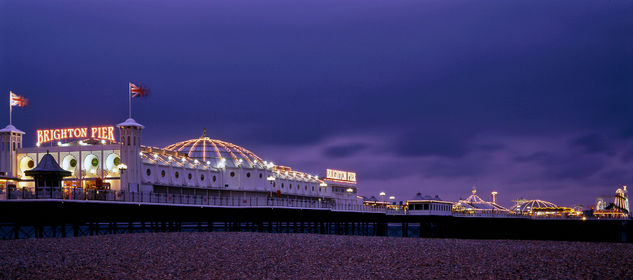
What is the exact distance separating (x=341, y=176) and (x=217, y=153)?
30626 millimetres

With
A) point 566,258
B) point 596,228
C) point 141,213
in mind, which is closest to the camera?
point 566,258

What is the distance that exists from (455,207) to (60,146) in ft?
232

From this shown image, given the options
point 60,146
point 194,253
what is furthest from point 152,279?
point 60,146

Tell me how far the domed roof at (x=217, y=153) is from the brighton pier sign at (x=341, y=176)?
20.8 meters

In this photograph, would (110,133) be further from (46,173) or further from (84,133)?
(46,173)

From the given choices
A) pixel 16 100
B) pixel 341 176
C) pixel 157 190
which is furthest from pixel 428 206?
pixel 16 100

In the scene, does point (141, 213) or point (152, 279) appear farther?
point (141, 213)

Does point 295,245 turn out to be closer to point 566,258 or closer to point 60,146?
point 566,258

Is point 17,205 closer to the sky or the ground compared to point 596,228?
closer to the sky

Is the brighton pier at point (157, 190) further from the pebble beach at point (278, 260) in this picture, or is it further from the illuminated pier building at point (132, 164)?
the pebble beach at point (278, 260)

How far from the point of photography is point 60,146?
1859 inches

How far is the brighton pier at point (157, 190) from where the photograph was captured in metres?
36.8

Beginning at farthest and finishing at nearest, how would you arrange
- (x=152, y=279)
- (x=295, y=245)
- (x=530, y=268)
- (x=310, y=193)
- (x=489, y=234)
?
(x=489, y=234) → (x=310, y=193) → (x=295, y=245) → (x=530, y=268) → (x=152, y=279)

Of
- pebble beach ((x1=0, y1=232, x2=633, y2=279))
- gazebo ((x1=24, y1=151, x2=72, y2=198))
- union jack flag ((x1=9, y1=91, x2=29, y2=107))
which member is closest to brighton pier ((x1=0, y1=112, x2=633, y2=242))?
gazebo ((x1=24, y1=151, x2=72, y2=198))
